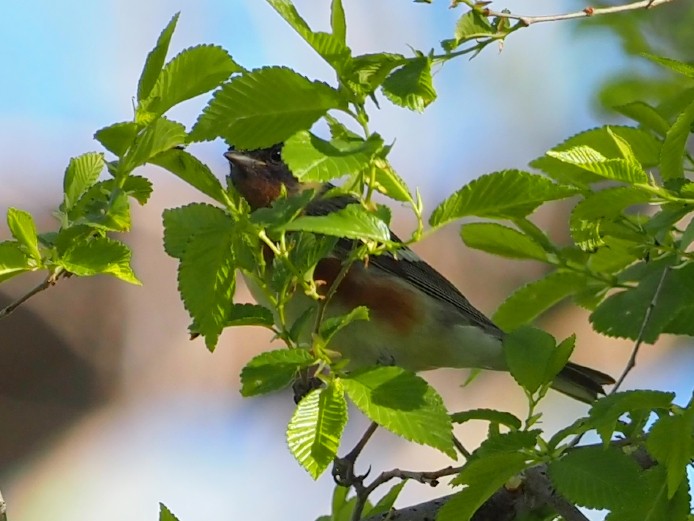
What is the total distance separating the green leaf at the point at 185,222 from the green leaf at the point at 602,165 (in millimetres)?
325

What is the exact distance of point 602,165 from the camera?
95 cm

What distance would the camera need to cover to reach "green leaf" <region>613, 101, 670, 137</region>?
4.06ft

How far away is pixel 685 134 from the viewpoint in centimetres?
106

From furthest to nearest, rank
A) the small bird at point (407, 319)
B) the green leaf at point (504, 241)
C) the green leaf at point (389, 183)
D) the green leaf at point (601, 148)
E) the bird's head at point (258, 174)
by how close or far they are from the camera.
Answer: the bird's head at point (258, 174) → the small bird at point (407, 319) → the green leaf at point (504, 241) → the green leaf at point (601, 148) → the green leaf at point (389, 183)

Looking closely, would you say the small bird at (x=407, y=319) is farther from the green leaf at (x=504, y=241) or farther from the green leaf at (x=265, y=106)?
the green leaf at (x=265, y=106)

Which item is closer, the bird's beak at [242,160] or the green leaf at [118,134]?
the green leaf at [118,134]

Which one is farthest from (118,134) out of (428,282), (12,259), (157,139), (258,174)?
(428,282)

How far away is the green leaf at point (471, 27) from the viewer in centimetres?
100

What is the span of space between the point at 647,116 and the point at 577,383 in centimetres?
92

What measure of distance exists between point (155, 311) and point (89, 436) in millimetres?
487

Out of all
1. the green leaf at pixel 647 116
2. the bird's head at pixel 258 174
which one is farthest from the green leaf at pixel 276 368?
the bird's head at pixel 258 174

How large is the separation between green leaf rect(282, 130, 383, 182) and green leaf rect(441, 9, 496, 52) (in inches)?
7.8

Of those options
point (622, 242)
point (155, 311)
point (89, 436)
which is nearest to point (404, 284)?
point (622, 242)

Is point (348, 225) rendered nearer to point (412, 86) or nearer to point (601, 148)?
point (412, 86)
